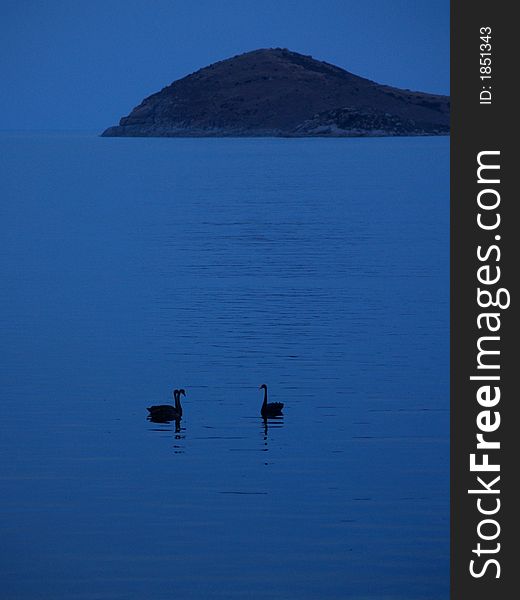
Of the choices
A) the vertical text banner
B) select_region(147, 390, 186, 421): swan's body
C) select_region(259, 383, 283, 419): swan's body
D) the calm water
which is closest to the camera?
the vertical text banner

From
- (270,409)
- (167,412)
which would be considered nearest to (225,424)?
(270,409)

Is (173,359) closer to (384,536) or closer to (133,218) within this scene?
(384,536)

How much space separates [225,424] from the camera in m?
23.8

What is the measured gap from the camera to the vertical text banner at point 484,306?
14.3 meters

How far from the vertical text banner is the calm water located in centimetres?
190

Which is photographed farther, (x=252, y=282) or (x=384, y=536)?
(x=252, y=282)

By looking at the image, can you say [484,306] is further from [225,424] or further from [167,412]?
[167,412]

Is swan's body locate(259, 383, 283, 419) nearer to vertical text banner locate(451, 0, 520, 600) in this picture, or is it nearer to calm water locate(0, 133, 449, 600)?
calm water locate(0, 133, 449, 600)

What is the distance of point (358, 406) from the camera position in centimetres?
2516

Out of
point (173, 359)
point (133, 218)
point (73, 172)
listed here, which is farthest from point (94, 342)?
point (73, 172)

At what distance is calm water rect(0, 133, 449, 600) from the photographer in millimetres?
16953

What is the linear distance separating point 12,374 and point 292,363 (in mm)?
6020

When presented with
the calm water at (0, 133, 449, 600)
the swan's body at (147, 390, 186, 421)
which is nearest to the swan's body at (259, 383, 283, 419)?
the calm water at (0, 133, 449, 600)

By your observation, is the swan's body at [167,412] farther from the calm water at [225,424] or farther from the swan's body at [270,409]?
the swan's body at [270,409]
